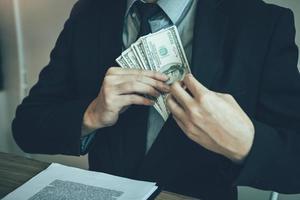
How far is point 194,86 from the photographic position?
84 centimetres

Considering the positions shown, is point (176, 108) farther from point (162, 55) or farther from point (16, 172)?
point (16, 172)

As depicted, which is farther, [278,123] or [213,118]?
[278,123]

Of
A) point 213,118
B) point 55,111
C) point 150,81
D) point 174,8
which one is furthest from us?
point 55,111

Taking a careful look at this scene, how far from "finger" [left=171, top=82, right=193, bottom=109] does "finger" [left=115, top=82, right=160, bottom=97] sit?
95 mm

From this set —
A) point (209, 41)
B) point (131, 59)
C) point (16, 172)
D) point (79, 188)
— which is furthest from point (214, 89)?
point (16, 172)

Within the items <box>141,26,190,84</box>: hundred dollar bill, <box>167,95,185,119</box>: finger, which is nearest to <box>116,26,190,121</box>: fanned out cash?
<box>141,26,190,84</box>: hundred dollar bill

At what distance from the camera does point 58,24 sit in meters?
1.99

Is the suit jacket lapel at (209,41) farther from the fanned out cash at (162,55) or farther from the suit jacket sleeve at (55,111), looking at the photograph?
the suit jacket sleeve at (55,111)

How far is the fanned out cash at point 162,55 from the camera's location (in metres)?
1.00

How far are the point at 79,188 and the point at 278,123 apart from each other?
53cm

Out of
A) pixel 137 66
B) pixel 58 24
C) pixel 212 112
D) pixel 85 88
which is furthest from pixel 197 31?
pixel 58 24

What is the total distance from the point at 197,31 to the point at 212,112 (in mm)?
289

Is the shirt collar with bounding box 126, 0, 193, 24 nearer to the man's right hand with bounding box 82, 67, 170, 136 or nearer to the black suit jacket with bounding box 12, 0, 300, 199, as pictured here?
the black suit jacket with bounding box 12, 0, 300, 199

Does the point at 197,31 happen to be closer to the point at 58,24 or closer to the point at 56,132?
the point at 56,132
